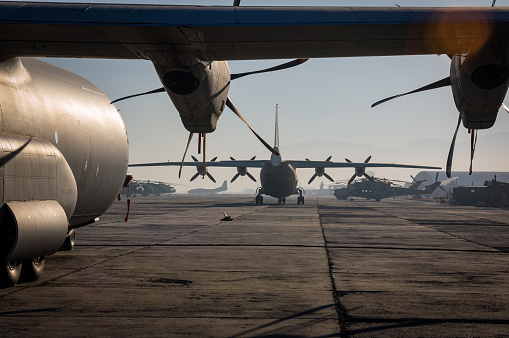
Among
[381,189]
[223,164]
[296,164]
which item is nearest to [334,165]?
[296,164]

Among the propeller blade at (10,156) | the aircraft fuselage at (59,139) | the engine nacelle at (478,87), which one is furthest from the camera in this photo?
the aircraft fuselage at (59,139)

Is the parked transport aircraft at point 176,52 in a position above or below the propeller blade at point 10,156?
above

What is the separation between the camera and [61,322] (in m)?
7.61

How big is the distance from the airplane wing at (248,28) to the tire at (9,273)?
385 centimetres

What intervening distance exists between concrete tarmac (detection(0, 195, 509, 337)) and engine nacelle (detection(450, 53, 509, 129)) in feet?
10.2

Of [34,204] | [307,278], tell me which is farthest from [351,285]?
[34,204]

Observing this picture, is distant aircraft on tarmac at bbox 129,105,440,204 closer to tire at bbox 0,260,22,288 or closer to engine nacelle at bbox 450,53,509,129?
tire at bbox 0,260,22,288

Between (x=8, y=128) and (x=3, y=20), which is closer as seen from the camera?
(x=3, y=20)

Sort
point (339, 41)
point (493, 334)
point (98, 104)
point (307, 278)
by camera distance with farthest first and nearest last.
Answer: point (98, 104), point (307, 278), point (339, 41), point (493, 334)

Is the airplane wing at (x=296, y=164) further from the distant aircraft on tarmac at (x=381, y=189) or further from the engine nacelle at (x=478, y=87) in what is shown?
the engine nacelle at (x=478, y=87)

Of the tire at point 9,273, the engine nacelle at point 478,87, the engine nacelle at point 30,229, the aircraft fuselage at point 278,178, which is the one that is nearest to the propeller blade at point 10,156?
the engine nacelle at point 30,229

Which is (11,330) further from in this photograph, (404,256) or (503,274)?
(404,256)

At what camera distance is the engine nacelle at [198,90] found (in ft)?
29.5

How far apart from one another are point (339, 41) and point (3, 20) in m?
4.61
